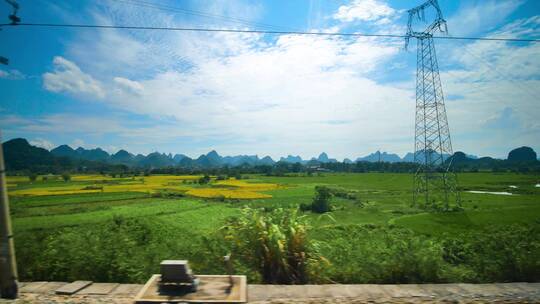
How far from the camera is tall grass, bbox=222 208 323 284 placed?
4.59 m

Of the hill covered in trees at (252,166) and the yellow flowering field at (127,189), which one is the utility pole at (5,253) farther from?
the yellow flowering field at (127,189)

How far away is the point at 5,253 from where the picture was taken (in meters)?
3.86

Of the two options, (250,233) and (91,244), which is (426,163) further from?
(91,244)

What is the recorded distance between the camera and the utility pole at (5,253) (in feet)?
12.6

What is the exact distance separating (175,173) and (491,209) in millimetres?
45292

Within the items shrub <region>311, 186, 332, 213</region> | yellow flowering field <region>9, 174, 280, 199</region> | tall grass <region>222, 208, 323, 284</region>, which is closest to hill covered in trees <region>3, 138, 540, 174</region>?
yellow flowering field <region>9, 174, 280, 199</region>

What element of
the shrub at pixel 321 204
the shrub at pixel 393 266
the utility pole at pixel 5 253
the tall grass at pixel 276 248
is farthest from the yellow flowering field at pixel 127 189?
the utility pole at pixel 5 253

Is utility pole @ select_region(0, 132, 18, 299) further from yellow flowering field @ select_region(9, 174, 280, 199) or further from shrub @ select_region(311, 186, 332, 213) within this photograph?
yellow flowering field @ select_region(9, 174, 280, 199)

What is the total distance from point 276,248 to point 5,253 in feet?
10.8

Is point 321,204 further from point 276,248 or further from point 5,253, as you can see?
point 5,253

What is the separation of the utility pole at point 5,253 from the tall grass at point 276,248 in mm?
2677

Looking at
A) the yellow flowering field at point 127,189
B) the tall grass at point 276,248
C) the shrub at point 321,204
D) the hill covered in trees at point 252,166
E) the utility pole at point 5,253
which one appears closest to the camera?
the utility pole at point 5,253

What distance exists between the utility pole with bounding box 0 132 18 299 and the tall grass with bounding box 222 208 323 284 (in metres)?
2.68

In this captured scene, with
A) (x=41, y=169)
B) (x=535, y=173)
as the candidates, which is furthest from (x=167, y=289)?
(x=535, y=173)
